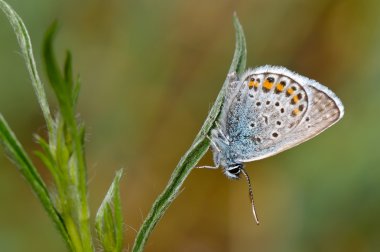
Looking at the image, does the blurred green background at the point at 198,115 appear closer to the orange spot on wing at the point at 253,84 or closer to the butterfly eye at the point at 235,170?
the butterfly eye at the point at 235,170

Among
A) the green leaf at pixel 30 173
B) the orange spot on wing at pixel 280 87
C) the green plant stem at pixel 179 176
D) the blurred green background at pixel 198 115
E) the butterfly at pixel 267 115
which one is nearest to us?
the green leaf at pixel 30 173

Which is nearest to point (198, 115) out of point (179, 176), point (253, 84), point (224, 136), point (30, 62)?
point (224, 136)

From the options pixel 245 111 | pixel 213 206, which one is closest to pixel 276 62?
pixel 213 206

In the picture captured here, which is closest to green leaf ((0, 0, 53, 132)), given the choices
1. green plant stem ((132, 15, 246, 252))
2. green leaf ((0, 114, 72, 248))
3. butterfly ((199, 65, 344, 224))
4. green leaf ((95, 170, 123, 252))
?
green leaf ((0, 114, 72, 248))

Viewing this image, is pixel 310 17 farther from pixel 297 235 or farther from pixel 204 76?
pixel 297 235

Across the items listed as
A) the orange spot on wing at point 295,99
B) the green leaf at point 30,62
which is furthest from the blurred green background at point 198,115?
the green leaf at point 30,62

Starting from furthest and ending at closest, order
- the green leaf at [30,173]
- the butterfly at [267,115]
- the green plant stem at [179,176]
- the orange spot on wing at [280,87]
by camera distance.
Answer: the orange spot on wing at [280,87]
the butterfly at [267,115]
the green plant stem at [179,176]
the green leaf at [30,173]

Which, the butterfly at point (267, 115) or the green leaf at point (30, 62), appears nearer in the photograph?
the green leaf at point (30, 62)

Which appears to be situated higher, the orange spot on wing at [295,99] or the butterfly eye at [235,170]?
the orange spot on wing at [295,99]
